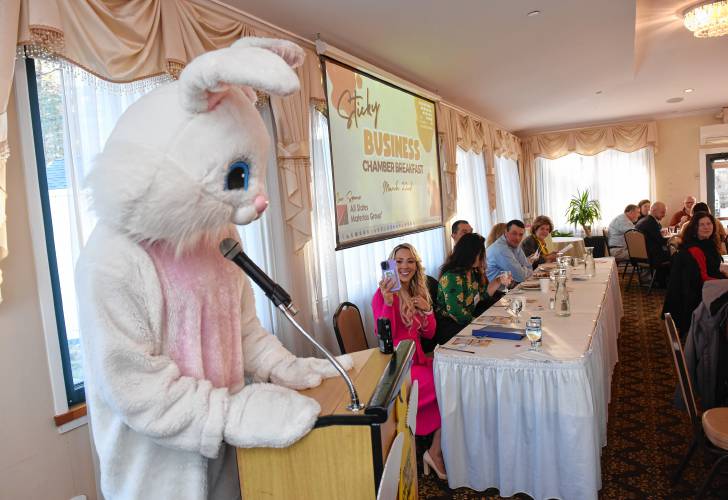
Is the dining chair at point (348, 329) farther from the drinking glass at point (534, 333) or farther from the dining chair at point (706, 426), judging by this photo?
the dining chair at point (706, 426)

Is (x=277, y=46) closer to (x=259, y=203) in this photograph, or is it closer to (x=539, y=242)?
(x=259, y=203)

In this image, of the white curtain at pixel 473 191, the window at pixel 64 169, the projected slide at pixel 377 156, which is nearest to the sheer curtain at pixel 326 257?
Answer: the projected slide at pixel 377 156

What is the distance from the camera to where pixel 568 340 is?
2230mm

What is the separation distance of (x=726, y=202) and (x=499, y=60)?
23.0 feet

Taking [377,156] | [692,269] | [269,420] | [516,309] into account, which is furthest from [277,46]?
[692,269]

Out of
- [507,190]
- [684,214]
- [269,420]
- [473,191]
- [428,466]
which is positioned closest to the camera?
[269,420]

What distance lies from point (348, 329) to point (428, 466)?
83cm

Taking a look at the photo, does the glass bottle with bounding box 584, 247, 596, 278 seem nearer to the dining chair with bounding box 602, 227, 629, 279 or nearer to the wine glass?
the wine glass

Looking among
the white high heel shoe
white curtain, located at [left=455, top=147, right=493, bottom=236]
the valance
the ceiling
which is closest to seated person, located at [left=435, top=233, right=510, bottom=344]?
the white high heel shoe

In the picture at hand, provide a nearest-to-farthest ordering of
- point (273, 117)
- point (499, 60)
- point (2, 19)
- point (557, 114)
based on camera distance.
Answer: point (2, 19)
point (273, 117)
point (499, 60)
point (557, 114)

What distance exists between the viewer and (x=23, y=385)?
1.76 metres

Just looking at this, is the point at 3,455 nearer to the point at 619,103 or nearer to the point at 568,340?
the point at 568,340

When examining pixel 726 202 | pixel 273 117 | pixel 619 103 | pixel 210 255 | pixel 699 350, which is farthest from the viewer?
pixel 726 202

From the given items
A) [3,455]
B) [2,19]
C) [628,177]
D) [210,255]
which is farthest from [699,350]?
[628,177]
